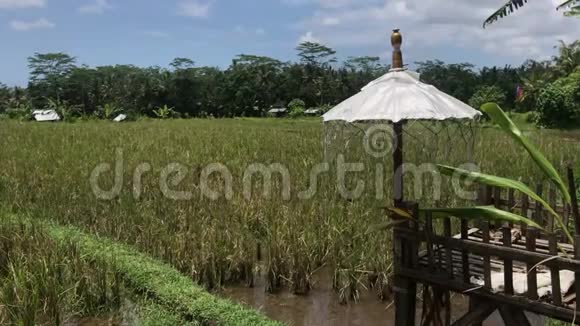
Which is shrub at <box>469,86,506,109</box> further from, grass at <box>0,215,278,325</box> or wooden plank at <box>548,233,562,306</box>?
wooden plank at <box>548,233,562,306</box>

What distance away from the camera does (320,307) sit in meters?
4.00

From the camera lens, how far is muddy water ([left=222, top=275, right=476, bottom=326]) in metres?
3.80

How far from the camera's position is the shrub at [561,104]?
20984mm

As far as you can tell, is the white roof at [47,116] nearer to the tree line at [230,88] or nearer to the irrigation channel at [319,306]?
the tree line at [230,88]

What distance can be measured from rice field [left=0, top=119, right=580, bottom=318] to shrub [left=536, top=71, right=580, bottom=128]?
526 inches

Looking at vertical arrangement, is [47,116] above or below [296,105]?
below

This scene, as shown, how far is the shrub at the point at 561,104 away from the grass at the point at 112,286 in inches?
803

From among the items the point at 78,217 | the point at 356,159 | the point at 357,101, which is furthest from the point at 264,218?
the point at 356,159

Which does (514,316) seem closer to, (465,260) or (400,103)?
(465,260)

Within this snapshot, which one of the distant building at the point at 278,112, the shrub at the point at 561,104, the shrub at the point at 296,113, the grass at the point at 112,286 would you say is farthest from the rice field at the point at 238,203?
the distant building at the point at 278,112

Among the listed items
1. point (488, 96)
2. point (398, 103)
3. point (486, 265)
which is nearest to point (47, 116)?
point (488, 96)

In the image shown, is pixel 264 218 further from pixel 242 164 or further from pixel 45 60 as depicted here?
pixel 45 60

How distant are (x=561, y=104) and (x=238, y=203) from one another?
64.3ft

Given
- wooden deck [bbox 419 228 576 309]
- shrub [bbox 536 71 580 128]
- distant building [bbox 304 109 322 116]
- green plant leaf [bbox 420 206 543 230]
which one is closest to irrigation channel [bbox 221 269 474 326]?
wooden deck [bbox 419 228 576 309]
